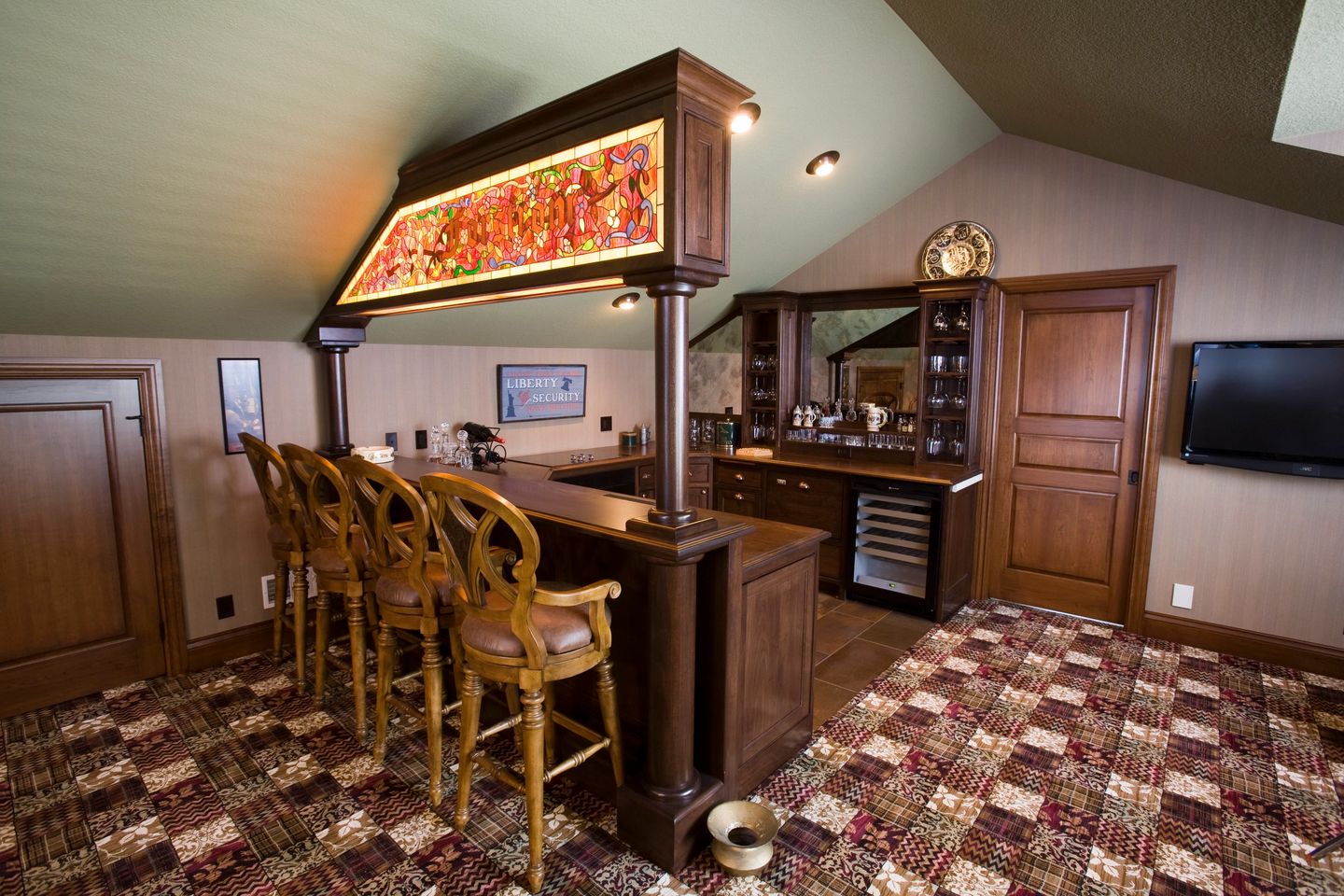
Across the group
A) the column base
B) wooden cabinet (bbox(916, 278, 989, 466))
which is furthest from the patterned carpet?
wooden cabinet (bbox(916, 278, 989, 466))

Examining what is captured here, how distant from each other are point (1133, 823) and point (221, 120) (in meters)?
3.77

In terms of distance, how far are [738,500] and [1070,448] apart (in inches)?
84.8

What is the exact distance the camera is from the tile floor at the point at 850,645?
10.5ft

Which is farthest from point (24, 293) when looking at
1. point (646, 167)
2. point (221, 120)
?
point (646, 167)

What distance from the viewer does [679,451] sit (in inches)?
78.4

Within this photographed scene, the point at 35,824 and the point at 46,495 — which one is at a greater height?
the point at 46,495

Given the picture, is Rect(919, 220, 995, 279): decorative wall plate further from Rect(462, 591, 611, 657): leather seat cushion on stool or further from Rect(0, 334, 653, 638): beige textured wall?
Rect(462, 591, 611, 657): leather seat cushion on stool

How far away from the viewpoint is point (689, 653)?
2.05 m

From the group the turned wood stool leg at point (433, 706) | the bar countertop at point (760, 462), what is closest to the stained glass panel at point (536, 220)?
the turned wood stool leg at point (433, 706)

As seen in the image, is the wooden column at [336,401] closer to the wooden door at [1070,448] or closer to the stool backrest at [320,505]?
the stool backrest at [320,505]

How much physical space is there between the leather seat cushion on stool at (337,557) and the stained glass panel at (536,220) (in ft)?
3.41

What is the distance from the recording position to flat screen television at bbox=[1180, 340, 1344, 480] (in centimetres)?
319

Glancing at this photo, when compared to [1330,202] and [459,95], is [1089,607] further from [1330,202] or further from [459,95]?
[459,95]

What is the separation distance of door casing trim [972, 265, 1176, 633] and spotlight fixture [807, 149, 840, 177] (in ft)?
4.32
